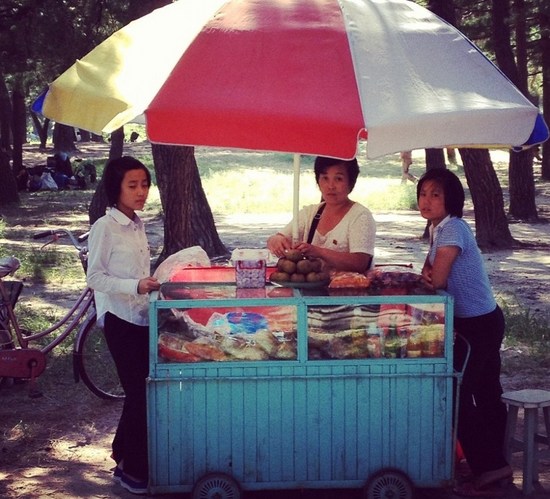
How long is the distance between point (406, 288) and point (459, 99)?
924mm

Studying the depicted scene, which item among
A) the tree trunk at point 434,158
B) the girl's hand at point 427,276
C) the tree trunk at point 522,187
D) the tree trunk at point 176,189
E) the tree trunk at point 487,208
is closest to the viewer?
the girl's hand at point 427,276

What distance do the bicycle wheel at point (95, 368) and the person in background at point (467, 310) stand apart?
8.72 ft

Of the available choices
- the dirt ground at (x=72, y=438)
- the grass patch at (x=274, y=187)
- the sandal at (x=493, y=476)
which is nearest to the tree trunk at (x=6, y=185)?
the grass patch at (x=274, y=187)

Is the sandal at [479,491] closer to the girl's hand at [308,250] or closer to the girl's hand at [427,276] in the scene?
the girl's hand at [427,276]

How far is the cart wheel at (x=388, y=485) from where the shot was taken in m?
4.53

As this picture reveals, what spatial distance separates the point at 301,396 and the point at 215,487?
1.89ft

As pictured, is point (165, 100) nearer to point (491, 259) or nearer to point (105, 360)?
point (105, 360)

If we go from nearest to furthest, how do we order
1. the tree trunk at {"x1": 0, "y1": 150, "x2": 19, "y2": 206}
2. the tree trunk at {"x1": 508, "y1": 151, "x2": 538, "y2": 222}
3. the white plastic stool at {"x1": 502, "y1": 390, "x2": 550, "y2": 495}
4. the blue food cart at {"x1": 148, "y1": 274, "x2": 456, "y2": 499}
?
the blue food cart at {"x1": 148, "y1": 274, "x2": 456, "y2": 499} < the white plastic stool at {"x1": 502, "y1": 390, "x2": 550, "y2": 495} < the tree trunk at {"x1": 508, "y1": 151, "x2": 538, "y2": 222} < the tree trunk at {"x1": 0, "y1": 150, "x2": 19, "y2": 206}

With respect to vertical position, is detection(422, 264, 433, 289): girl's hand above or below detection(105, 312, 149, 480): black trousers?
above

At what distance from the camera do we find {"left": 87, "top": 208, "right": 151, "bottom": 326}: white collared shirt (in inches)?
184

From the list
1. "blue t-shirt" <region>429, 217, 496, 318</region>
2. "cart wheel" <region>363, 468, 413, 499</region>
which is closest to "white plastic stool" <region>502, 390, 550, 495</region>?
"blue t-shirt" <region>429, 217, 496, 318</region>

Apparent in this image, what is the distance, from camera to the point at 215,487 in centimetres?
447

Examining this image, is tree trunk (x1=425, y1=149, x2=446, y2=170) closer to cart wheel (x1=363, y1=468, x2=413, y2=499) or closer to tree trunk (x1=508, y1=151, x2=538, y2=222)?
tree trunk (x1=508, y1=151, x2=538, y2=222)

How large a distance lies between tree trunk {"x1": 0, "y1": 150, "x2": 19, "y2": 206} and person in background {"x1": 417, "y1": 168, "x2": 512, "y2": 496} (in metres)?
18.5
